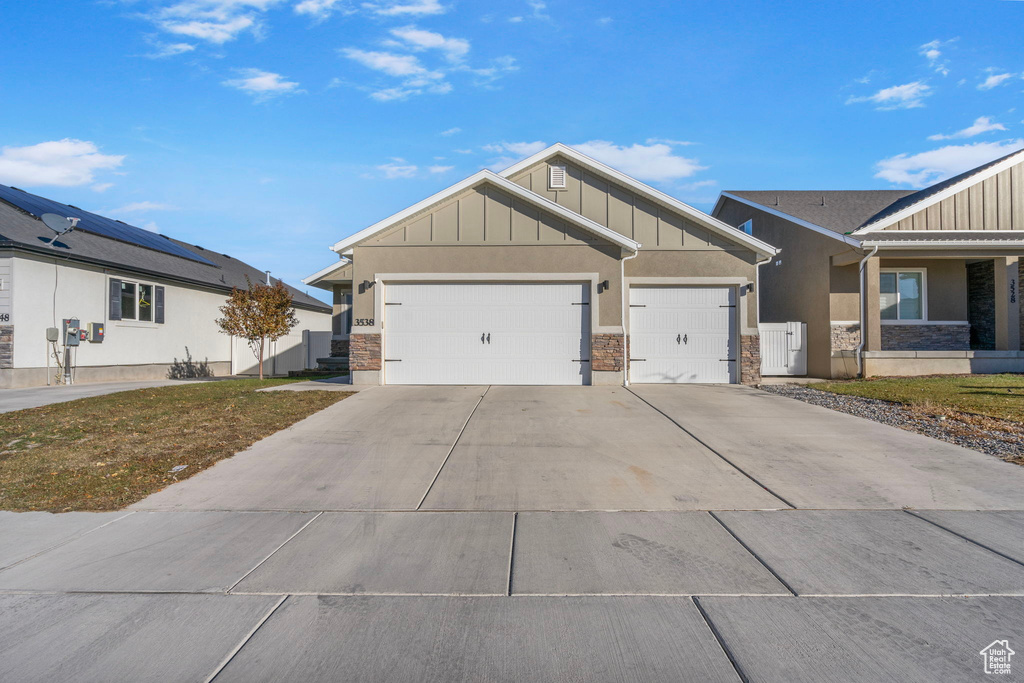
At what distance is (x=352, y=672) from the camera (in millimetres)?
2684

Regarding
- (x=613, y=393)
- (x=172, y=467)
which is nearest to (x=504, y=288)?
(x=613, y=393)

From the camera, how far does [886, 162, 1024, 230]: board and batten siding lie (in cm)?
1521

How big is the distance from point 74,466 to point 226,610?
4123mm

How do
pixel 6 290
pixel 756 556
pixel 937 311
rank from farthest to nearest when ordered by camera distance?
1. pixel 937 311
2. pixel 6 290
3. pixel 756 556

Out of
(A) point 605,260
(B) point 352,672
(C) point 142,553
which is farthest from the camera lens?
(A) point 605,260

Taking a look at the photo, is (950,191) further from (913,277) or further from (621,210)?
(621,210)

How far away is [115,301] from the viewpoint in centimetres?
1614

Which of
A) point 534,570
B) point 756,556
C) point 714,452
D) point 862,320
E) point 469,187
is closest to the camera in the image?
point 534,570

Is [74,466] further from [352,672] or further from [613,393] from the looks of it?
[613,393]

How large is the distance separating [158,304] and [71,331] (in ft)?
10.9

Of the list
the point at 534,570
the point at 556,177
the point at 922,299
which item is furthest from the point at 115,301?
the point at 922,299

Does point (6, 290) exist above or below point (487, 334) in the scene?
above

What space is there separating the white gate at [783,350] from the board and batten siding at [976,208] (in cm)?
372

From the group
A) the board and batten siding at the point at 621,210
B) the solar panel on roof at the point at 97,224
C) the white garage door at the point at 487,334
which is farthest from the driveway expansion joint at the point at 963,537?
the solar panel on roof at the point at 97,224
